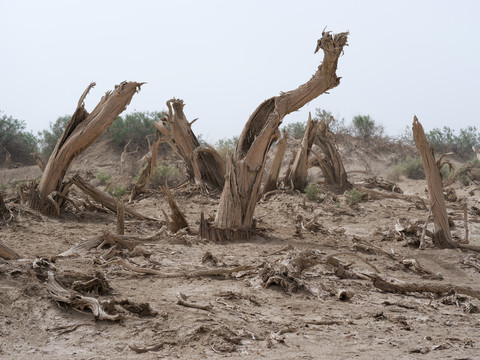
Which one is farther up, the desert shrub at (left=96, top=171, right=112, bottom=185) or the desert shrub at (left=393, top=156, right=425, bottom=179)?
the desert shrub at (left=393, top=156, right=425, bottom=179)

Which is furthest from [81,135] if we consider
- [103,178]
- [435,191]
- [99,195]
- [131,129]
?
[131,129]

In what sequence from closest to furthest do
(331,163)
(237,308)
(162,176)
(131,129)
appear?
1. (237,308)
2. (331,163)
3. (162,176)
4. (131,129)

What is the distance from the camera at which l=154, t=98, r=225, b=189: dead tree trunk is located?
11977 millimetres

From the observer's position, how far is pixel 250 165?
7871 millimetres

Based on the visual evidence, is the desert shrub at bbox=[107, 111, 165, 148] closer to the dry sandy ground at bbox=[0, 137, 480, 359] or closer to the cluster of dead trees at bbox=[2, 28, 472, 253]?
the cluster of dead trees at bbox=[2, 28, 472, 253]

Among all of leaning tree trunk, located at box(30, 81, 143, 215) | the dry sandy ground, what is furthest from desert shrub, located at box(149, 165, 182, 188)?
the dry sandy ground

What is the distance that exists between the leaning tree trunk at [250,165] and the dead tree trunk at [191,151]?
397 centimetres

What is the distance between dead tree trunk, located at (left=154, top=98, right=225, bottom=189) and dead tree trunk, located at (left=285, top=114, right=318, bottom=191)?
146 cm

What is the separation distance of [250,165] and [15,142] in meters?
15.2

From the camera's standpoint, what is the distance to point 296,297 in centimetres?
497

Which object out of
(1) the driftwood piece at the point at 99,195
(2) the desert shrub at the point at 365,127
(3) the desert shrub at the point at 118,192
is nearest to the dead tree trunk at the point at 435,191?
(1) the driftwood piece at the point at 99,195

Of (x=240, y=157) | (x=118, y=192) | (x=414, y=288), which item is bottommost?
(x=414, y=288)

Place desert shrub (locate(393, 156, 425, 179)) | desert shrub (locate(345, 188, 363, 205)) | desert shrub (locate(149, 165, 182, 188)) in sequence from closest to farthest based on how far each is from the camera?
desert shrub (locate(345, 188, 363, 205)), desert shrub (locate(149, 165, 182, 188)), desert shrub (locate(393, 156, 425, 179))

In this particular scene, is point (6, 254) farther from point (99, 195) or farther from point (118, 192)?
point (118, 192)
